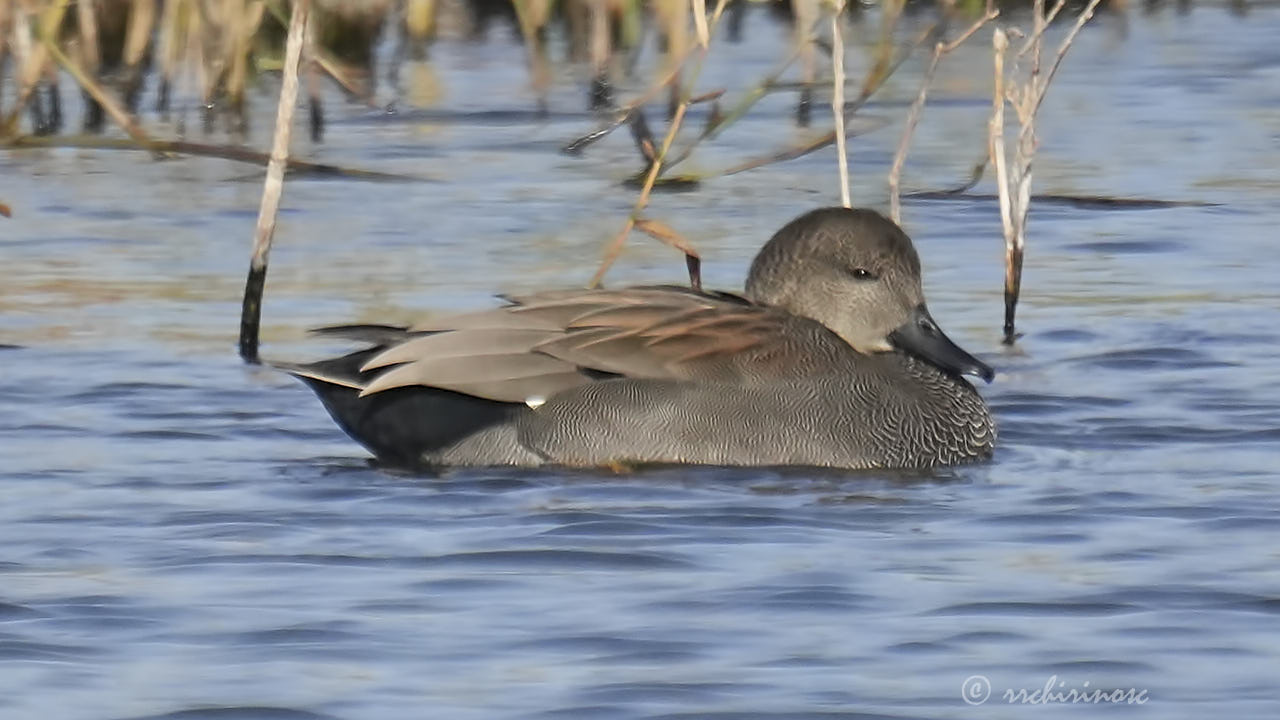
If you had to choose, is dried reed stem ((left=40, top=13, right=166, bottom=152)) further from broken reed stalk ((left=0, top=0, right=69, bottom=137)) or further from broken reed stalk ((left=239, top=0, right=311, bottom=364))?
broken reed stalk ((left=239, top=0, right=311, bottom=364))

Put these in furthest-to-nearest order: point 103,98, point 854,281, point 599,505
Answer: point 103,98
point 854,281
point 599,505

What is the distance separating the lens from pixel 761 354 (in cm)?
716

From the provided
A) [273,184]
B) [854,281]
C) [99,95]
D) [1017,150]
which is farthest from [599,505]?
[99,95]

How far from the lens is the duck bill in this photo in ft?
25.0

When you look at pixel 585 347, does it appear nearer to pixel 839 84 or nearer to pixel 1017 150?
pixel 839 84

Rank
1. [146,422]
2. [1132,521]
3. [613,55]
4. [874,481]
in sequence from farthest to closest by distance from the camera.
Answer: [613,55] → [146,422] → [874,481] → [1132,521]

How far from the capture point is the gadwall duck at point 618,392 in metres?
6.99

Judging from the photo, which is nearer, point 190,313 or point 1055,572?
point 1055,572

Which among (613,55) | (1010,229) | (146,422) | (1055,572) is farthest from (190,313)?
(613,55)

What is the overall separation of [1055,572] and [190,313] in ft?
14.5

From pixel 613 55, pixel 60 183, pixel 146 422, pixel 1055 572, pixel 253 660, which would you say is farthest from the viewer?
pixel 613 55

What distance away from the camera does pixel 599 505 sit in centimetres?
664

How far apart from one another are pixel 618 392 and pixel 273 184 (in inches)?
69.9

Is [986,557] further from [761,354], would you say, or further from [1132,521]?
[761,354]
